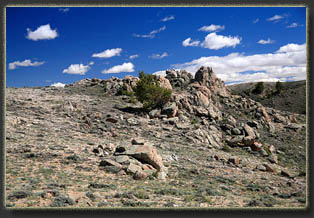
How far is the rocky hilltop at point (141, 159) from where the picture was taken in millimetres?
10445

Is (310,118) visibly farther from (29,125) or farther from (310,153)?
(29,125)

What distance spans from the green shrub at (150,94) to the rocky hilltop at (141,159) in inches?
63.2

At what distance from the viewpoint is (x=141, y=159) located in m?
15.7

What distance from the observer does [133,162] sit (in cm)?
1510

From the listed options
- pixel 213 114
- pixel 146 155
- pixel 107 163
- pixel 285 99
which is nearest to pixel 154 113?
pixel 213 114

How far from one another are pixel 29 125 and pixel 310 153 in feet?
74.3

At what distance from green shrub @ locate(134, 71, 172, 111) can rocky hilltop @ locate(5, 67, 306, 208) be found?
1606 mm

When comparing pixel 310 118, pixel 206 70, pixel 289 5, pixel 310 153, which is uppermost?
pixel 206 70

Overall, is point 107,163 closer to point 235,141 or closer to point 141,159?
point 141,159

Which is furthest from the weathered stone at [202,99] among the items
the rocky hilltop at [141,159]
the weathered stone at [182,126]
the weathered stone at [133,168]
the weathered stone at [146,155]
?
the weathered stone at [133,168]

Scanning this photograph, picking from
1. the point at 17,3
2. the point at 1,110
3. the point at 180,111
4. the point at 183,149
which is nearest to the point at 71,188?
the point at 1,110

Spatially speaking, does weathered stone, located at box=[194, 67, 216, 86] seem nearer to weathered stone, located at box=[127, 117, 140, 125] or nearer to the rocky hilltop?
the rocky hilltop

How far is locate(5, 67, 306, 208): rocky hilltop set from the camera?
10.4 m

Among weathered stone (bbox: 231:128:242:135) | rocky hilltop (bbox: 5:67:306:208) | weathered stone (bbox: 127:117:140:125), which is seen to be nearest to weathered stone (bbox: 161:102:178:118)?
rocky hilltop (bbox: 5:67:306:208)
